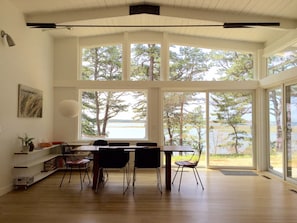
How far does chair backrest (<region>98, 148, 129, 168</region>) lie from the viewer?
17.0 feet

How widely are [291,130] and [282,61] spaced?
156cm

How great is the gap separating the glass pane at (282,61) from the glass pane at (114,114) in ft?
10.5

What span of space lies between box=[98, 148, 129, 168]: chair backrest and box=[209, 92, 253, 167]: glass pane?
3078mm

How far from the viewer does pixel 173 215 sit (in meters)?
3.79

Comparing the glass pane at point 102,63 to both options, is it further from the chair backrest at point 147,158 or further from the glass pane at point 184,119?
the chair backrest at point 147,158

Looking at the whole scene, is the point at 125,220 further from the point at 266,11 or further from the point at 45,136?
the point at 266,11

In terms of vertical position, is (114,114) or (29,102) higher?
(29,102)

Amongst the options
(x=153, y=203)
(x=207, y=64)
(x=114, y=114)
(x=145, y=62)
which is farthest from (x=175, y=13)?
(x=153, y=203)

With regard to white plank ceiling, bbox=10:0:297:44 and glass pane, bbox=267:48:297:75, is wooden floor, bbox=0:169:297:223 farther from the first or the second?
white plank ceiling, bbox=10:0:297:44

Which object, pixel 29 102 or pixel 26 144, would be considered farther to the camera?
pixel 29 102

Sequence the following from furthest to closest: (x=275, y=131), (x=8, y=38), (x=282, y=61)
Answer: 1. (x=275, y=131)
2. (x=282, y=61)
3. (x=8, y=38)

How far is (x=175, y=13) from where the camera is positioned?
5855 mm

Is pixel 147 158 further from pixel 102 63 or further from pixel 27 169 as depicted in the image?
pixel 102 63

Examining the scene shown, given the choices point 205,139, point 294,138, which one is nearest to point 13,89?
point 205,139
